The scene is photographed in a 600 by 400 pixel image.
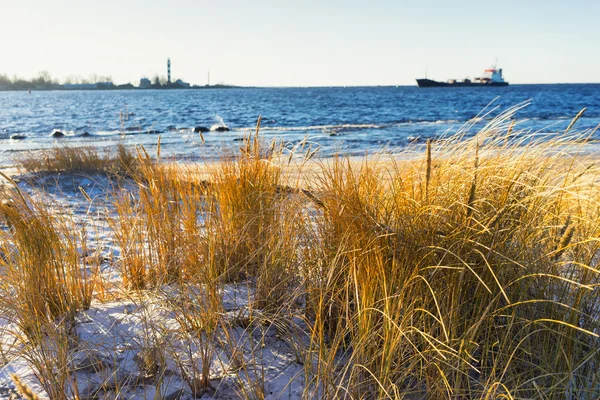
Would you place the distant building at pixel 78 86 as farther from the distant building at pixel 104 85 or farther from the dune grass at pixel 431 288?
the dune grass at pixel 431 288

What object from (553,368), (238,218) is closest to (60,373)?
Result: (238,218)

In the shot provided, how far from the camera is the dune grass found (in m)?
1.63

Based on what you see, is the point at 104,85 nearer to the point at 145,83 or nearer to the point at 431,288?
the point at 145,83

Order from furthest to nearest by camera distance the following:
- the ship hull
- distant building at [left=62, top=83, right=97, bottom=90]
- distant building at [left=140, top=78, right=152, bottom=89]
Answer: distant building at [left=140, top=78, right=152, bottom=89] < distant building at [left=62, top=83, right=97, bottom=90] < the ship hull

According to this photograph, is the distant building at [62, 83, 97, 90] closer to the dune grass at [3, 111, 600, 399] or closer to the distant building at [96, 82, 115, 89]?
the distant building at [96, 82, 115, 89]

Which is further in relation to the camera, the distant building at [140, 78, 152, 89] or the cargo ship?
the distant building at [140, 78, 152, 89]

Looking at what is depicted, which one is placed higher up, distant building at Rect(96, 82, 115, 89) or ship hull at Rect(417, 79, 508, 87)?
ship hull at Rect(417, 79, 508, 87)

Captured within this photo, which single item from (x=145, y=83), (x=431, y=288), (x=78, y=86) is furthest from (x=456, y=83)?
(x=431, y=288)

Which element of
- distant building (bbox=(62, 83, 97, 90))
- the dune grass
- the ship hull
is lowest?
the dune grass

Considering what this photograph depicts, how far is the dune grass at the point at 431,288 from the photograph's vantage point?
5.36ft

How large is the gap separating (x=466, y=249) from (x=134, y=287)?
6.18 ft

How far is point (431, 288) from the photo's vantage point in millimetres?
1717

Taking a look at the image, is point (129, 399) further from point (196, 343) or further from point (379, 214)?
point (379, 214)

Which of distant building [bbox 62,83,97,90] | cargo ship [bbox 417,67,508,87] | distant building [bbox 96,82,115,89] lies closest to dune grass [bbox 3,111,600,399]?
cargo ship [bbox 417,67,508,87]
